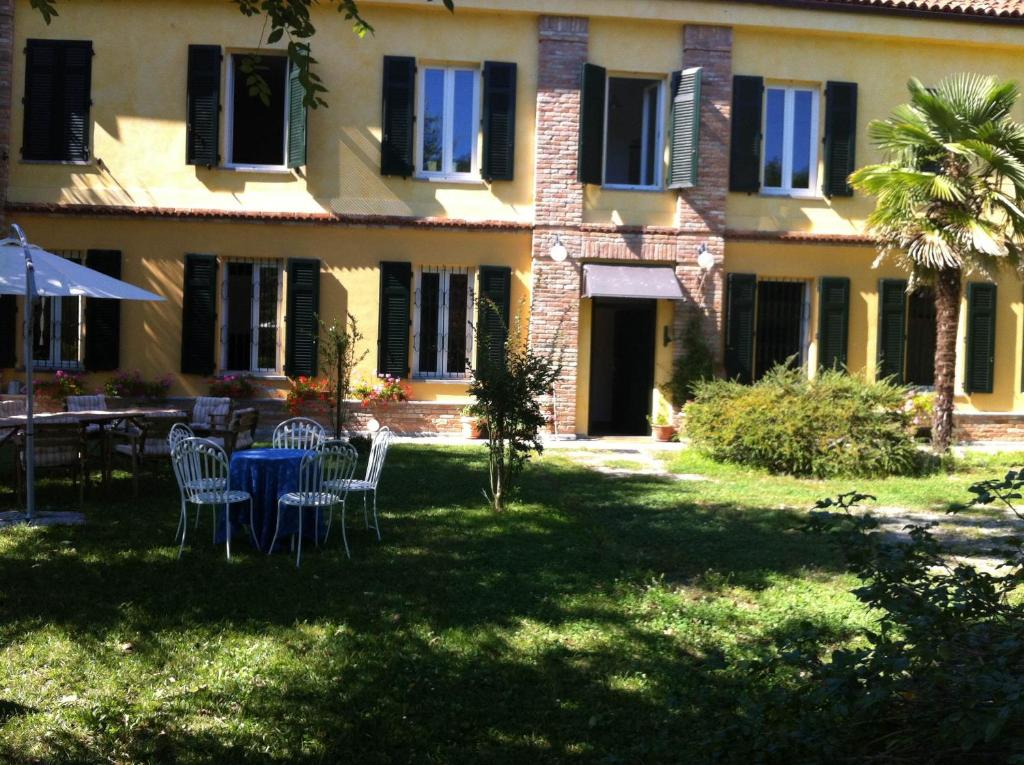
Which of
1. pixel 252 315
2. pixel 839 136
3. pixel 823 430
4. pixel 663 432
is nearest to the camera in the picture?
pixel 823 430

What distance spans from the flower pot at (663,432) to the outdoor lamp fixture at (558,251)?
119 inches

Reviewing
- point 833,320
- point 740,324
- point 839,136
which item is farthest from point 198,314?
point 839,136

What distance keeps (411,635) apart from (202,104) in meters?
11.8

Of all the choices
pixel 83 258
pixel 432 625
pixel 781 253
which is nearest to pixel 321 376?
pixel 83 258

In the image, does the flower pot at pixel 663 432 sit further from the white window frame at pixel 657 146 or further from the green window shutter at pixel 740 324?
the white window frame at pixel 657 146

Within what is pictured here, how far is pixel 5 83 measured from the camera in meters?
15.0

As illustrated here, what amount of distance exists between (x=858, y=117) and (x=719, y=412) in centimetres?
637

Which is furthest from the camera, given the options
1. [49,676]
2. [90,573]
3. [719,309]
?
[719,309]

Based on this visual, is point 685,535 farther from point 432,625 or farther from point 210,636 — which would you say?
point 210,636

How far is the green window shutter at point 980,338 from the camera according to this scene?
16469mm

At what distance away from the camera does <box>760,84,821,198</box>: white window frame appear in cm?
1631

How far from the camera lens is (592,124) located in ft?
50.8

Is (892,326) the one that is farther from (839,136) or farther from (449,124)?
(449,124)

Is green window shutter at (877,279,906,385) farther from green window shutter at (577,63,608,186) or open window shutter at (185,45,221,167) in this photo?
open window shutter at (185,45,221,167)
